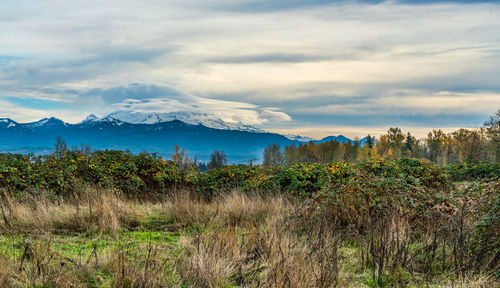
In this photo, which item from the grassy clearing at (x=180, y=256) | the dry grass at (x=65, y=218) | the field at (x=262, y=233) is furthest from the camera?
the dry grass at (x=65, y=218)

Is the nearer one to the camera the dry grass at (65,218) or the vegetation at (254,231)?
the vegetation at (254,231)

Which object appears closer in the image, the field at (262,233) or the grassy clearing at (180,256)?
the grassy clearing at (180,256)

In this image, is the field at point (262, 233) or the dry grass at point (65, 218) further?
the dry grass at point (65, 218)

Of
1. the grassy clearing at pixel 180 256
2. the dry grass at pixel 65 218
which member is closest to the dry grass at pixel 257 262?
the grassy clearing at pixel 180 256

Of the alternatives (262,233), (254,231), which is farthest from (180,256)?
(254,231)

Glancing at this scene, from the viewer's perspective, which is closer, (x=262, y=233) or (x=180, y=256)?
(x=180, y=256)

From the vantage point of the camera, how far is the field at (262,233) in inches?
164

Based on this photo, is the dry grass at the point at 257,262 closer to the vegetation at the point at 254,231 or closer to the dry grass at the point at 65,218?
the vegetation at the point at 254,231

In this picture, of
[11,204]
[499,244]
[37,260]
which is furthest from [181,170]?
[499,244]

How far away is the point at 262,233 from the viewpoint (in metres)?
5.45

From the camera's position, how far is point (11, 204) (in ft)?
22.6

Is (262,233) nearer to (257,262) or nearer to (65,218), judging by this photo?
(257,262)

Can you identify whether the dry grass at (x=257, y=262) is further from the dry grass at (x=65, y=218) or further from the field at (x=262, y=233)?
the dry grass at (x=65, y=218)

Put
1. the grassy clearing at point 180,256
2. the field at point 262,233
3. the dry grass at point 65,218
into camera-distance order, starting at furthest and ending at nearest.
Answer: the dry grass at point 65,218 → the field at point 262,233 → the grassy clearing at point 180,256
